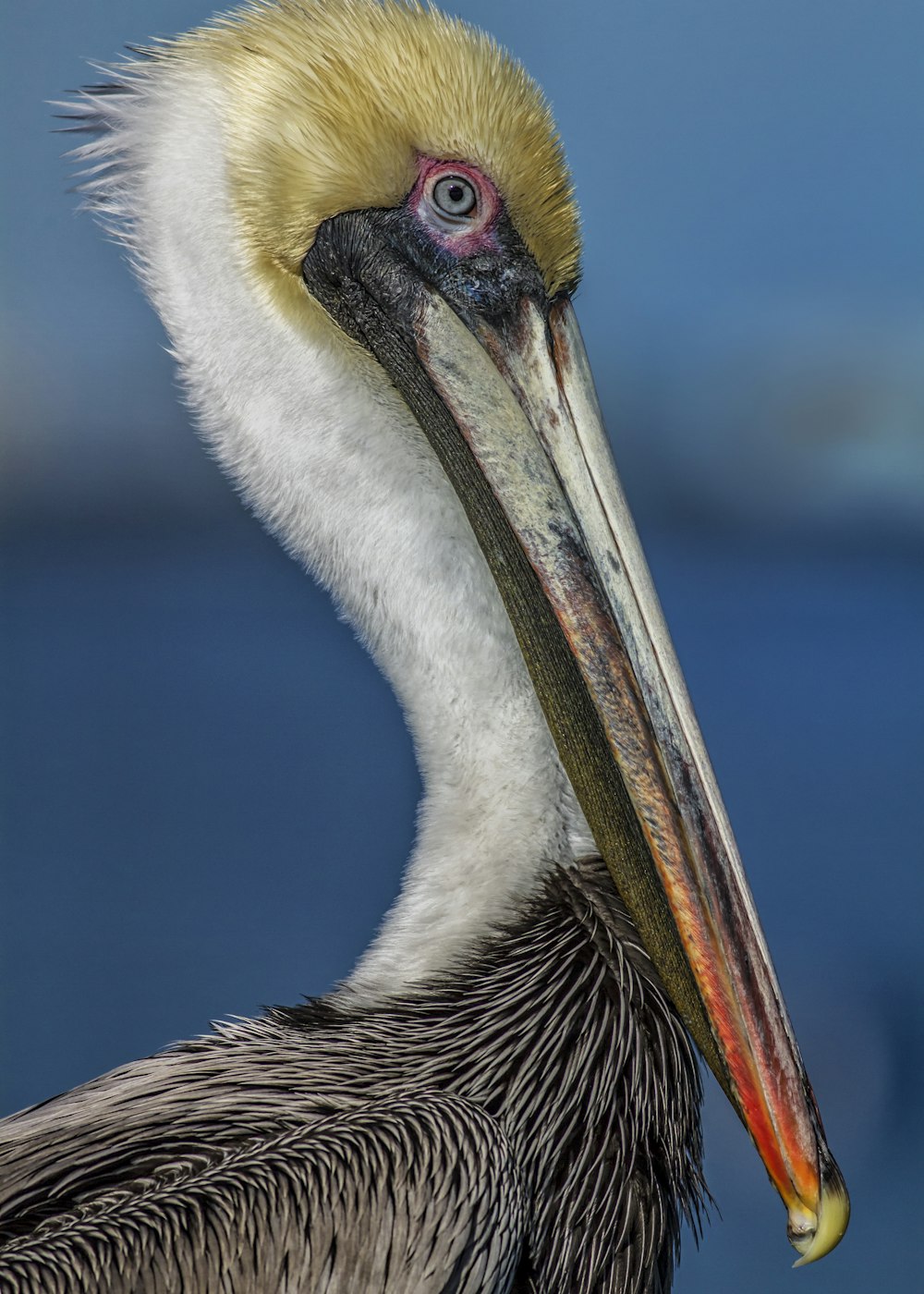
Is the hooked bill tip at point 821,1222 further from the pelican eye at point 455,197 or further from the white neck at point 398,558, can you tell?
the pelican eye at point 455,197

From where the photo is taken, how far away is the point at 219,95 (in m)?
1.25

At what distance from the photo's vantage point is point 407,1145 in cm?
105

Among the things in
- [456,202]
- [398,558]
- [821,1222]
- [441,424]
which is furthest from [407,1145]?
[456,202]

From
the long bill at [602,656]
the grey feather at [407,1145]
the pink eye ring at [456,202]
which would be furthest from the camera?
the pink eye ring at [456,202]

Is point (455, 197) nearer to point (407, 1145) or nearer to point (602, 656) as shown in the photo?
point (602, 656)

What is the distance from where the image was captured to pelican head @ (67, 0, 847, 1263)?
117cm

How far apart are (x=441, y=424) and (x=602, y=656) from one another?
292 mm

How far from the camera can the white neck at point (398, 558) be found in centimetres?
124

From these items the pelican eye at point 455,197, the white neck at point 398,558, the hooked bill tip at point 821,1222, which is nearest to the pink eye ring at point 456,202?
the pelican eye at point 455,197

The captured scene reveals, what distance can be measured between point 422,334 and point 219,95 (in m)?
0.32

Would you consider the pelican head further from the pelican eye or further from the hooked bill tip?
the hooked bill tip

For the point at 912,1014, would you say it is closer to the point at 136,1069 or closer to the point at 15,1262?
the point at 136,1069

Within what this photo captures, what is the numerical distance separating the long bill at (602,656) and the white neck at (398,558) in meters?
0.04

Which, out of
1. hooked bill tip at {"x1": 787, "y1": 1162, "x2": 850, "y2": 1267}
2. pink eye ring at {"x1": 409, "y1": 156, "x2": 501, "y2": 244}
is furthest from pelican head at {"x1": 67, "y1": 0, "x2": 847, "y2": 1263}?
hooked bill tip at {"x1": 787, "y1": 1162, "x2": 850, "y2": 1267}
